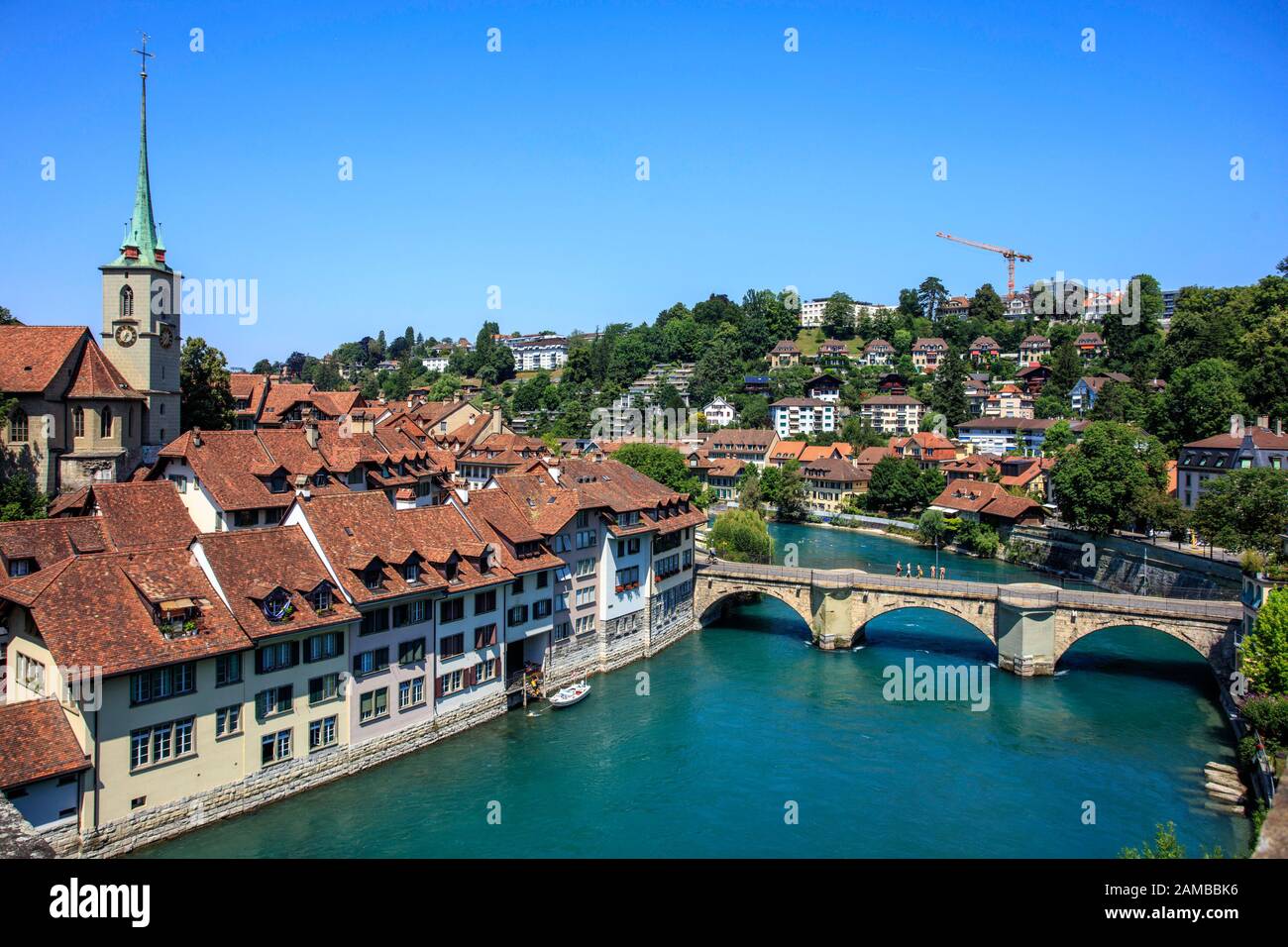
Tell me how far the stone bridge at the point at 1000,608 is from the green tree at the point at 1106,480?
85.9 ft

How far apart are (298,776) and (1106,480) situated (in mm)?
64243

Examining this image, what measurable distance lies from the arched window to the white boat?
27.7 metres

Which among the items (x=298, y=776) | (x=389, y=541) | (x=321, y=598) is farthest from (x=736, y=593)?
(x=298, y=776)

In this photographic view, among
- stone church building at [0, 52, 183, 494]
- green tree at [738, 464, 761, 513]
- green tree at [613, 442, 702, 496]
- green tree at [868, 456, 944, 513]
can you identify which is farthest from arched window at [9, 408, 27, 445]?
green tree at [868, 456, 944, 513]

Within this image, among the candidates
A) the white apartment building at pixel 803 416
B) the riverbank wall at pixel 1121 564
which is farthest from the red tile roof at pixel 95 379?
the white apartment building at pixel 803 416

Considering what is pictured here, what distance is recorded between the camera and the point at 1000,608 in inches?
1972

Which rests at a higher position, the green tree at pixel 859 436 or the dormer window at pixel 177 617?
the green tree at pixel 859 436

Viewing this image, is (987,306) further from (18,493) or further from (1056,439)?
(18,493)

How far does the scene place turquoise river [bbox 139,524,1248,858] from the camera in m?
31.3

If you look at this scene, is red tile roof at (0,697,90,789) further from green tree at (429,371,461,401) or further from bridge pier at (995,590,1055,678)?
green tree at (429,371,461,401)

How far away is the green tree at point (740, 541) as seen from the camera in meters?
69.1

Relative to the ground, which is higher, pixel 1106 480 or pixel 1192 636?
pixel 1106 480

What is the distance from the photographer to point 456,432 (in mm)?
103000

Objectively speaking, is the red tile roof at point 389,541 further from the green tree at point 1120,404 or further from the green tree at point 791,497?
the green tree at point 1120,404
